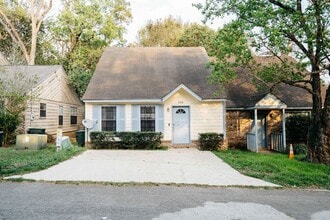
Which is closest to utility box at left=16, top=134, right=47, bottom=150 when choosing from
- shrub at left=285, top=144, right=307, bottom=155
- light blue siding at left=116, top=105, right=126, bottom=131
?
light blue siding at left=116, top=105, right=126, bottom=131

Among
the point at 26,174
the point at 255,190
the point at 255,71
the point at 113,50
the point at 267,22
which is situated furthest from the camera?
the point at 113,50

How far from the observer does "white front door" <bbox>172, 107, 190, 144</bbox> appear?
1526cm

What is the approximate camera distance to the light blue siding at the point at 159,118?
15203 millimetres

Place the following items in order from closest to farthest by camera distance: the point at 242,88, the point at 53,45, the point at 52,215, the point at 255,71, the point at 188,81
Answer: the point at 52,215, the point at 255,71, the point at 188,81, the point at 242,88, the point at 53,45

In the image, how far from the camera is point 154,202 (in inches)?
213

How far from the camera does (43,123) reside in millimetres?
17797

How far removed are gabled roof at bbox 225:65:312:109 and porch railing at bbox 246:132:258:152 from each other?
1597 mm

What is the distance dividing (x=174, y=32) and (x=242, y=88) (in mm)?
18492

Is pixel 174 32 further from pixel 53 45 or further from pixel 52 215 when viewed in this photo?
pixel 52 215

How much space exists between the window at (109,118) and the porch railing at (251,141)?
7.52 m

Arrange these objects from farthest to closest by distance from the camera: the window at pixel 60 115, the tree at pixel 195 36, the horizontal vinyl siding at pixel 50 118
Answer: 1. the tree at pixel 195 36
2. the window at pixel 60 115
3. the horizontal vinyl siding at pixel 50 118

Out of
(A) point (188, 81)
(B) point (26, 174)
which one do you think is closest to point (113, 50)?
(A) point (188, 81)

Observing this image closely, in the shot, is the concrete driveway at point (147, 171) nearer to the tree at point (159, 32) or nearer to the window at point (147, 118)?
the window at point (147, 118)

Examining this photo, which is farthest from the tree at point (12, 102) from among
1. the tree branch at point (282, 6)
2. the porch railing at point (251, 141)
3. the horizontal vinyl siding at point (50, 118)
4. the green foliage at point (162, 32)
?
the green foliage at point (162, 32)
